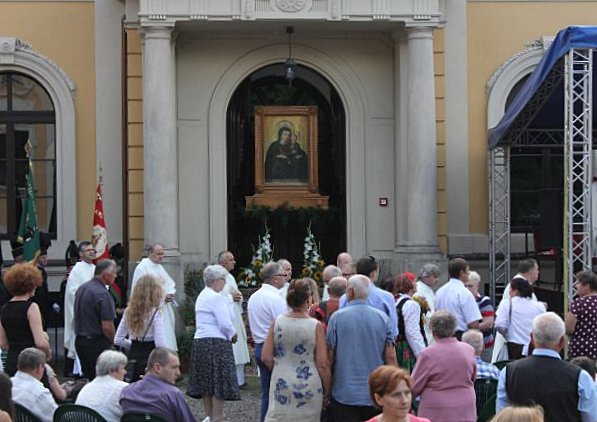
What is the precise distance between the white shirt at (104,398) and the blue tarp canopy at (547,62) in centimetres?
651

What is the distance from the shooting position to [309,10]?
17281mm

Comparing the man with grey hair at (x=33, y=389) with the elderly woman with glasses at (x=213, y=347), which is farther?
the elderly woman with glasses at (x=213, y=347)

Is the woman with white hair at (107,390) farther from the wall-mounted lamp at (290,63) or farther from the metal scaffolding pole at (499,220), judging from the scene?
the wall-mounted lamp at (290,63)

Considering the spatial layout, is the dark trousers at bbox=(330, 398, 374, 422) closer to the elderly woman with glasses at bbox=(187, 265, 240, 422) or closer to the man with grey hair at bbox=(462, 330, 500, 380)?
the man with grey hair at bbox=(462, 330, 500, 380)

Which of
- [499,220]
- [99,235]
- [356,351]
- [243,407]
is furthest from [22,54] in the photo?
[356,351]

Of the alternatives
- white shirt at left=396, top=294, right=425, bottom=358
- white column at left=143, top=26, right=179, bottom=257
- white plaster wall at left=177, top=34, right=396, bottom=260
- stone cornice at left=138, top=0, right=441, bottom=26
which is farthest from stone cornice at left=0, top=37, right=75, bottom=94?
white shirt at left=396, top=294, right=425, bottom=358

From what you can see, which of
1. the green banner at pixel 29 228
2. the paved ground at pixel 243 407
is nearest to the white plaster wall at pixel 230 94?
the green banner at pixel 29 228

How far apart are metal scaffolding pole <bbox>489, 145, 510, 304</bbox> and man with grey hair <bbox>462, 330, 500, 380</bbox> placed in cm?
776

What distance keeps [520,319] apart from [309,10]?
6705 mm

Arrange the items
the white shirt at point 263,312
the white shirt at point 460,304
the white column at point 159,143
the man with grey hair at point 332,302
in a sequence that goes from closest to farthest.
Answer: the man with grey hair at point 332,302 < the white shirt at point 263,312 < the white shirt at point 460,304 < the white column at point 159,143

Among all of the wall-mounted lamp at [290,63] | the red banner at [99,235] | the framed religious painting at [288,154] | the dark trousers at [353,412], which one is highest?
the wall-mounted lamp at [290,63]

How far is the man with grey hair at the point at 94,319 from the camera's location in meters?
11.5

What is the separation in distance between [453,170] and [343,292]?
26.9 ft

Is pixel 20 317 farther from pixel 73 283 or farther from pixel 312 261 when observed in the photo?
pixel 312 261
